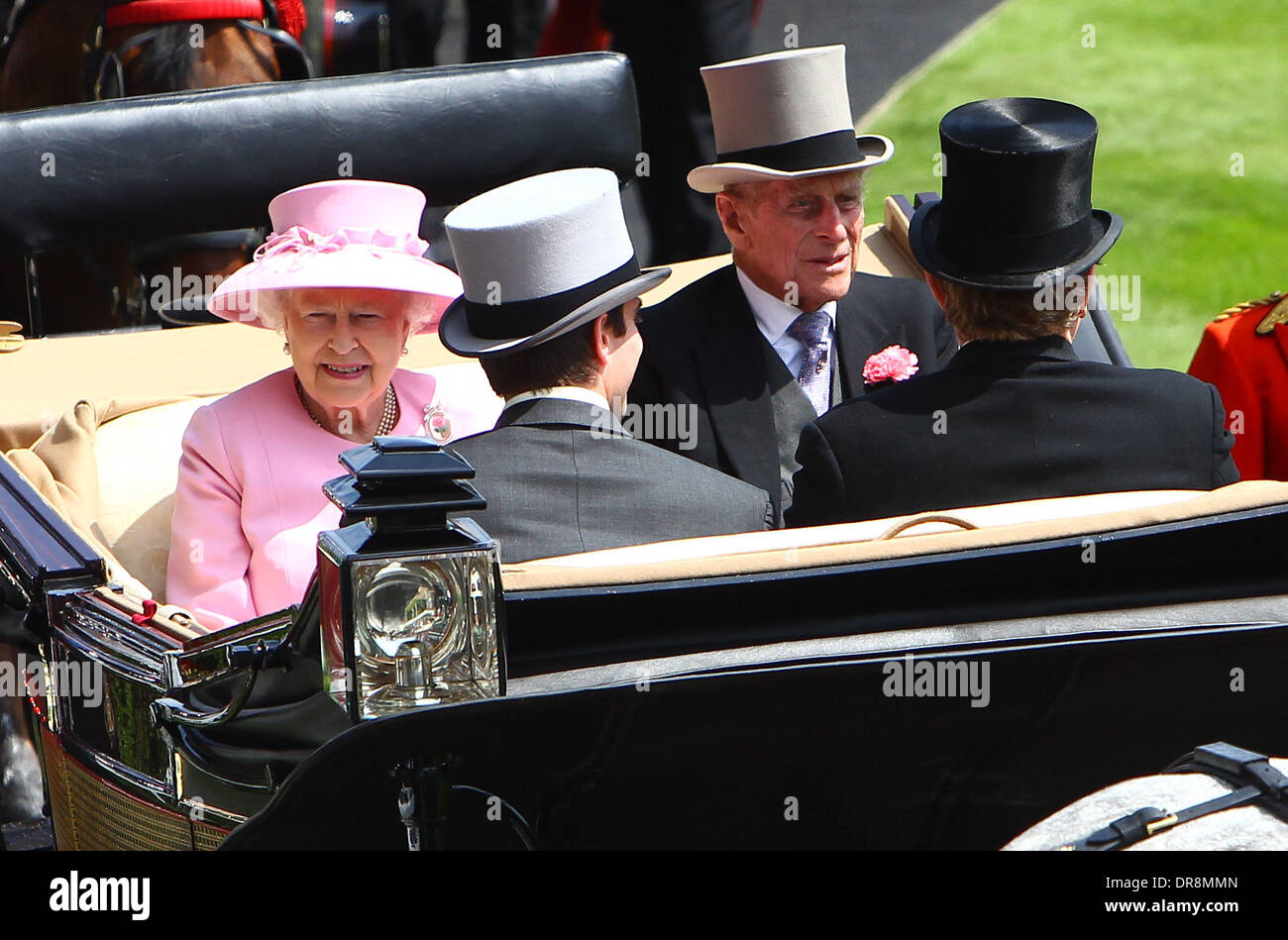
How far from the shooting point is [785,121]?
3.27 m

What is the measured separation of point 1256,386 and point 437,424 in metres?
1.50

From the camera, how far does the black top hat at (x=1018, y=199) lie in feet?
8.24

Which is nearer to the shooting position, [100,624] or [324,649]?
[324,649]

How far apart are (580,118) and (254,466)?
1758 mm

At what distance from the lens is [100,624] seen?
6.92 feet

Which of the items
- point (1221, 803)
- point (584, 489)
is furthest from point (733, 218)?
point (1221, 803)

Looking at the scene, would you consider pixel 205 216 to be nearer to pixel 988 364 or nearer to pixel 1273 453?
pixel 988 364

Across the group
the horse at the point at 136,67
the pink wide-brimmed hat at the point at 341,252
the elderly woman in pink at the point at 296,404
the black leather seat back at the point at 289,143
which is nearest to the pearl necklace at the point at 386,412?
the elderly woman in pink at the point at 296,404

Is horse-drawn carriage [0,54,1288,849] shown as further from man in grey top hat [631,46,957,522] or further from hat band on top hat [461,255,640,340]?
man in grey top hat [631,46,957,522]

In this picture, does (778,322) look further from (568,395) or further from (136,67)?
(136,67)

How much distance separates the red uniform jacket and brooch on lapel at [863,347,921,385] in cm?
55
